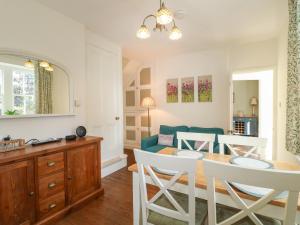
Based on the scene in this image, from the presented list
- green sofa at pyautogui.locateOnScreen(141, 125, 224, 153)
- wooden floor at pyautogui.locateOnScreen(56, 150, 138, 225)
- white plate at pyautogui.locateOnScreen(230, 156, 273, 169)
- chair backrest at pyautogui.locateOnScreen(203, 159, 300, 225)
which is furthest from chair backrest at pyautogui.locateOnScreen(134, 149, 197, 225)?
green sofa at pyautogui.locateOnScreen(141, 125, 224, 153)

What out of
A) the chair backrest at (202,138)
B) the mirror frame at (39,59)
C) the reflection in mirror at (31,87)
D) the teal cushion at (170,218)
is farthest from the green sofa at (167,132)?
the teal cushion at (170,218)

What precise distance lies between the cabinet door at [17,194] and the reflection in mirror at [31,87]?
2.24ft

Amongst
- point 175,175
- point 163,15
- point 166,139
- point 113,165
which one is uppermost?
point 163,15

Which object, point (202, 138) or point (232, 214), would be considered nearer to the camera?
point (232, 214)

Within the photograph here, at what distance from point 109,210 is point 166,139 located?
1.96 metres

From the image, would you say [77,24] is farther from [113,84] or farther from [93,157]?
[93,157]

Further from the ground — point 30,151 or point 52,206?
point 30,151

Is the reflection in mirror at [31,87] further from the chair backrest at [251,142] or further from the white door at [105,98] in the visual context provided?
the chair backrest at [251,142]

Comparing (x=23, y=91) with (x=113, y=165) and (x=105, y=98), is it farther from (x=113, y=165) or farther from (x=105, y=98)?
(x=113, y=165)

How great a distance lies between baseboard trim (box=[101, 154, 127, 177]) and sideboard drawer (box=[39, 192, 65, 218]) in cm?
111

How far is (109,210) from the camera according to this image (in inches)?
83.0

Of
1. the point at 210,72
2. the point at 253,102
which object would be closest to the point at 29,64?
the point at 210,72

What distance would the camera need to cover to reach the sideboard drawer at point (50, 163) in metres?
1.75

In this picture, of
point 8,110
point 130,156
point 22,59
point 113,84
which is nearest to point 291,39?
point 113,84
